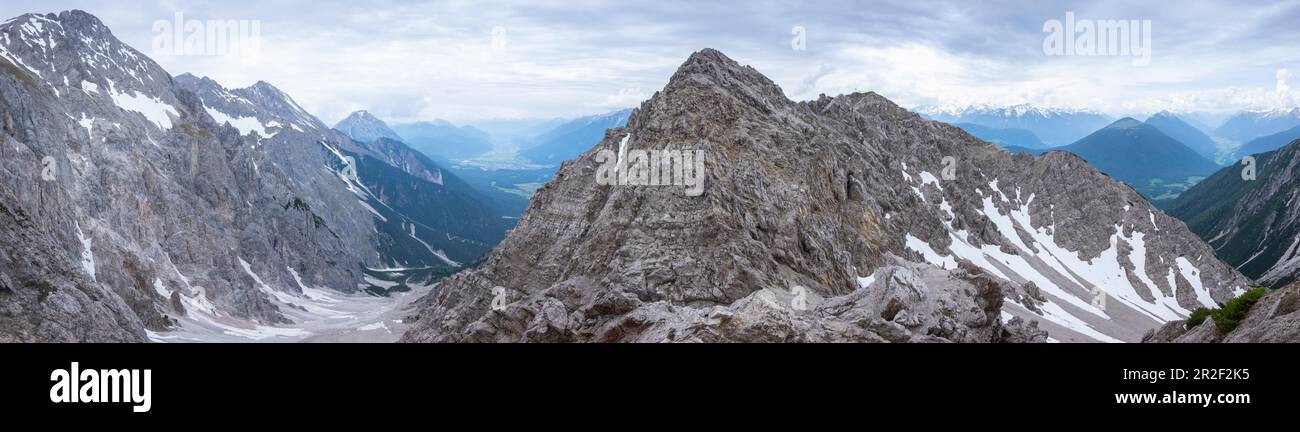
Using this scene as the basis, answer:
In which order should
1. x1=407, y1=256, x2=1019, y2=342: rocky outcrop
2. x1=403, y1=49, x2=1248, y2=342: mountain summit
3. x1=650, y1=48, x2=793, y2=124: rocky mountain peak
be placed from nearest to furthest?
x1=407, y1=256, x2=1019, y2=342: rocky outcrop
x1=403, y1=49, x2=1248, y2=342: mountain summit
x1=650, y1=48, x2=793, y2=124: rocky mountain peak

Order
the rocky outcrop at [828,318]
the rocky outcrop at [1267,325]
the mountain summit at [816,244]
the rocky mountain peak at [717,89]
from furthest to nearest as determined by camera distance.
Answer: the rocky mountain peak at [717,89]
the mountain summit at [816,244]
the rocky outcrop at [828,318]
the rocky outcrop at [1267,325]

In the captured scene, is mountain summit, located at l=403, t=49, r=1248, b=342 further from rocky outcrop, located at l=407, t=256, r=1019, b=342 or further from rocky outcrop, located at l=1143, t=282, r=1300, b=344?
rocky outcrop, located at l=1143, t=282, r=1300, b=344

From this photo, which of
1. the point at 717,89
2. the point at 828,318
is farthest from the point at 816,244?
the point at 828,318

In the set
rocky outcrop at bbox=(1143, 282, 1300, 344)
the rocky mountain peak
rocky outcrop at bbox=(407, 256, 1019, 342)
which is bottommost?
rocky outcrop at bbox=(407, 256, 1019, 342)

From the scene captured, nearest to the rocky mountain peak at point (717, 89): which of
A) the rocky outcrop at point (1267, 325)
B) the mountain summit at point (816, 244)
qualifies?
the mountain summit at point (816, 244)

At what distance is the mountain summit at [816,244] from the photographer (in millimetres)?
40312

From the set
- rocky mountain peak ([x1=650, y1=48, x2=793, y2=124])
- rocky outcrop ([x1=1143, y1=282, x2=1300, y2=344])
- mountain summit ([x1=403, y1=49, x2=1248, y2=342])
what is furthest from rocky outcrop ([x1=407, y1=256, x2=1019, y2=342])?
rocky mountain peak ([x1=650, y1=48, x2=793, y2=124])

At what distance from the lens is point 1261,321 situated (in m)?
24.1

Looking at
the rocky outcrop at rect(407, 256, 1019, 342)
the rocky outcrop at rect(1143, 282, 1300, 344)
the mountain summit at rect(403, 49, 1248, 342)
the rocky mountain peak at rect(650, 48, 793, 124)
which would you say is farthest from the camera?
the rocky mountain peak at rect(650, 48, 793, 124)

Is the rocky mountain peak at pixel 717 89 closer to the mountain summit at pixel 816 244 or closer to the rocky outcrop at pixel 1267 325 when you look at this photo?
the mountain summit at pixel 816 244

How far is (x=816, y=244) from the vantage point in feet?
267

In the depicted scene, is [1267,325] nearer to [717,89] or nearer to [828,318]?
[828,318]

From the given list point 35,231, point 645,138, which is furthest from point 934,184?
point 35,231

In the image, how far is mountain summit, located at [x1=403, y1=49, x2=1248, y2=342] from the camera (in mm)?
40312
